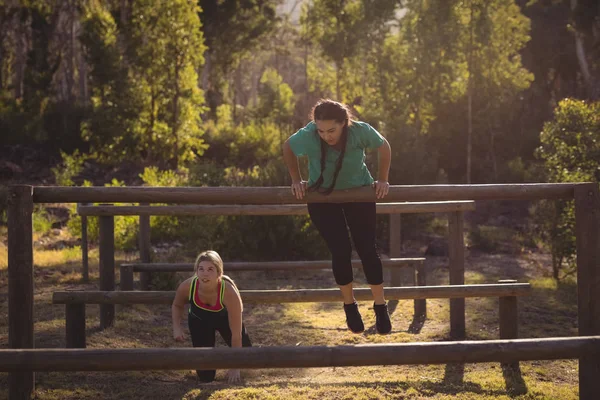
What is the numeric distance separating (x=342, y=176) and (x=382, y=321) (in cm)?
106

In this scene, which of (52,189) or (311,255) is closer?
(52,189)

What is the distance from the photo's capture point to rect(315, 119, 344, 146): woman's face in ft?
15.0

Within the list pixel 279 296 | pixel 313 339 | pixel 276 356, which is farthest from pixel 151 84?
pixel 276 356

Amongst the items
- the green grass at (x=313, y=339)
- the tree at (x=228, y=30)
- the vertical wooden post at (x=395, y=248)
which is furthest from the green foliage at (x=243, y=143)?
the vertical wooden post at (x=395, y=248)

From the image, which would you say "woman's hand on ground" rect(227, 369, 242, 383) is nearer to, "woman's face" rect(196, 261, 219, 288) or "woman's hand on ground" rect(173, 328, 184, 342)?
"woman's hand on ground" rect(173, 328, 184, 342)

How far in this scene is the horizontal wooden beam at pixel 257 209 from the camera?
295 inches

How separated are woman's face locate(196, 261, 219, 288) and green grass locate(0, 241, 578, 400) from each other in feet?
2.80

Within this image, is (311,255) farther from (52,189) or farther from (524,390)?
(52,189)

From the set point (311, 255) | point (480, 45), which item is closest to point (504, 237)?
point (311, 255)

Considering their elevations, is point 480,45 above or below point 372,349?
above

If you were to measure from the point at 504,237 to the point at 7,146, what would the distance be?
17.3m

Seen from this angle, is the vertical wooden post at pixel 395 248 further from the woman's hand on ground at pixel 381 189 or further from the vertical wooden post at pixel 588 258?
the woman's hand on ground at pixel 381 189

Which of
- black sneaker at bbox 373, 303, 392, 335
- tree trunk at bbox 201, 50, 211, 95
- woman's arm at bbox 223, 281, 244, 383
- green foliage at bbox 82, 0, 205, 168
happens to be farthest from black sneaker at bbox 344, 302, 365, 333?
tree trunk at bbox 201, 50, 211, 95

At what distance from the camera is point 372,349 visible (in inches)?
153
